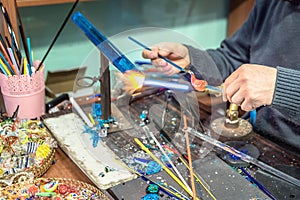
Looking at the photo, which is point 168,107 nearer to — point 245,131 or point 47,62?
point 245,131

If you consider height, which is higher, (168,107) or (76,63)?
(168,107)

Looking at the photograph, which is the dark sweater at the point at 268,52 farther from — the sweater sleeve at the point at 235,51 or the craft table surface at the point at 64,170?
the craft table surface at the point at 64,170

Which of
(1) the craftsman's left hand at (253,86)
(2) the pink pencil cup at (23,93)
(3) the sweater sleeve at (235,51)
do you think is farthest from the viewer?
(3) the sweater sleeve at (235,51)

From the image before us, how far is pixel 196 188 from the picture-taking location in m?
0.76

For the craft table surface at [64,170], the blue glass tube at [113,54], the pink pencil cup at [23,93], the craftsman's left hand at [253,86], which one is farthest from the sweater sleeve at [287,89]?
the pink pencil cup at [23,93]

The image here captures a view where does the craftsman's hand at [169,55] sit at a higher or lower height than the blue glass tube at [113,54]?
lower

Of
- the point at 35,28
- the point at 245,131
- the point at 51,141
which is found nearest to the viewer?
the point at 51,141

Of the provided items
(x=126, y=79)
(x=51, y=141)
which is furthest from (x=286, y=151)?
(x=51, y=141)

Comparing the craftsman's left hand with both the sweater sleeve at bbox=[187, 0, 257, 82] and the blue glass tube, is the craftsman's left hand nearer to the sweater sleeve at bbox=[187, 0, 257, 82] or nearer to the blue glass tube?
the blue glass tube

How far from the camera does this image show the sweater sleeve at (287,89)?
0.79 meters

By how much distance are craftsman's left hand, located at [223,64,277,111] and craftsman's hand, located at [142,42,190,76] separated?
169 mm

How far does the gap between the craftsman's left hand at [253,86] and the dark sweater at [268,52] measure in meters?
0.09

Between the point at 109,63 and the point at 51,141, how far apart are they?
8.2 inches

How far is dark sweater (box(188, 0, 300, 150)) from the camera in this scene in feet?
3.20
